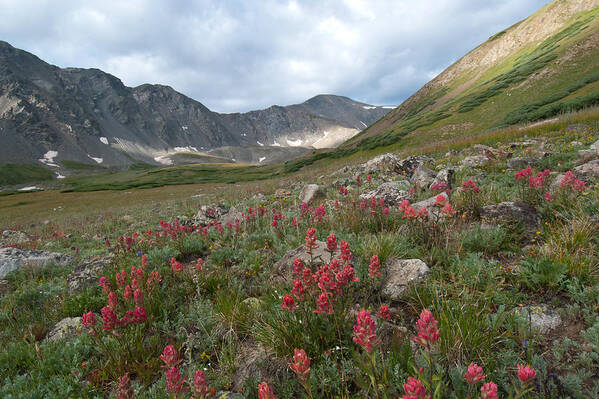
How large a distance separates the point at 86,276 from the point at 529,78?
220 ft

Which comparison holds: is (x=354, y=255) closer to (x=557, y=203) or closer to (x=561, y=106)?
(x=557, y=203)

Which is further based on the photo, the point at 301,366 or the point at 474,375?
the point at 301,366

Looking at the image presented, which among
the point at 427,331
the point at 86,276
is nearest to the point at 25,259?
the point at 86,276

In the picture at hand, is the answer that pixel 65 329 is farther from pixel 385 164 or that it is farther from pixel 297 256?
pixel 385 164

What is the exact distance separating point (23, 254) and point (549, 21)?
4289 inches

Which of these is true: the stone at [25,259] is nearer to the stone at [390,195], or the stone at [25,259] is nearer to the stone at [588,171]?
the stone at [390,195]

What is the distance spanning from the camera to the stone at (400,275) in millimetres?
3266

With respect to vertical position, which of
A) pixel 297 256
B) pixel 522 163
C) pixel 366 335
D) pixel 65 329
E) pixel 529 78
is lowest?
pixel 65 329

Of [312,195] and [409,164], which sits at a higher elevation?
[409,164]

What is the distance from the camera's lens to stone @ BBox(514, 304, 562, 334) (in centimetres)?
251

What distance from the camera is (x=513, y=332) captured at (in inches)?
97.1

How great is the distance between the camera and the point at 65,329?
3604 millimetres

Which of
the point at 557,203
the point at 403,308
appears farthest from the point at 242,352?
the point at 557,203

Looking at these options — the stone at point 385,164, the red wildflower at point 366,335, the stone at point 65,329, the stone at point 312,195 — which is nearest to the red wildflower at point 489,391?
the red wildflower at point 366,335
